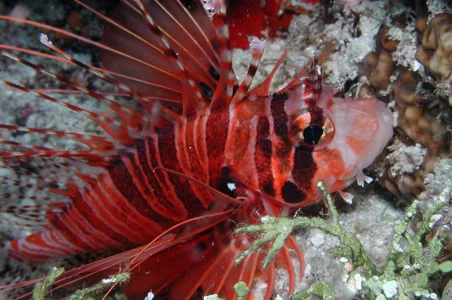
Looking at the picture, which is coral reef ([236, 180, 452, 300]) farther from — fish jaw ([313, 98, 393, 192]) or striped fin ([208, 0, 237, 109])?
striped fin ([208, 0, 237, 109])

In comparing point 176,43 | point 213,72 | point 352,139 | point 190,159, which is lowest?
point 352,139

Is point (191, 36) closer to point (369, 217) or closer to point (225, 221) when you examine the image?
point (225, 221)

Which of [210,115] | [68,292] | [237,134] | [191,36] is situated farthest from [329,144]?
[68,292]

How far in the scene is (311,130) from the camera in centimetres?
266

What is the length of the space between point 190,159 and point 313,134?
0.95 metres

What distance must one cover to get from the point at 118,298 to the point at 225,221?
4.72 feet

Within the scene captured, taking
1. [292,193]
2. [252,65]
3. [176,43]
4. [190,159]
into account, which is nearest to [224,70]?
[252,65]

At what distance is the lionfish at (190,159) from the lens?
2.69m

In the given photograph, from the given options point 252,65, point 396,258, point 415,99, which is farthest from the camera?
point 252,65

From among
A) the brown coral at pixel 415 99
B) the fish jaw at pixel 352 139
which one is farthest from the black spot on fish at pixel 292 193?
the brown coral at pixel 415 99

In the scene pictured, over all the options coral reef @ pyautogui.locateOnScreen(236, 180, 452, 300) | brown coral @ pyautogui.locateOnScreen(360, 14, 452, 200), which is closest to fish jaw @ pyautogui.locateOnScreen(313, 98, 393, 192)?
brown coral @ pyautogui.locateOnScreen(360, 14, 452, 200)

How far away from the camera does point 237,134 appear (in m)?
2.87

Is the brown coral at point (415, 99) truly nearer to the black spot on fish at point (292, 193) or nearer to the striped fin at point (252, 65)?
the black spot on fish at point (292, 193)

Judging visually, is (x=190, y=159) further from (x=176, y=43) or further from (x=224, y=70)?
(x=176, y=43)
